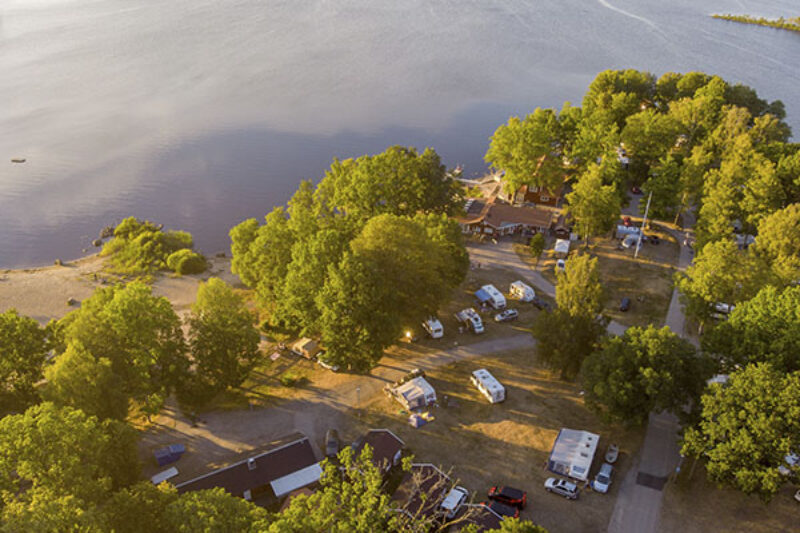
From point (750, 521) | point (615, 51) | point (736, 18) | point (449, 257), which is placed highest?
point (736, 18)

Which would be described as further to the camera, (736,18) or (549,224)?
(736,18)

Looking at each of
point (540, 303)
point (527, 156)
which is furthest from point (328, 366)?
point (527, 156)

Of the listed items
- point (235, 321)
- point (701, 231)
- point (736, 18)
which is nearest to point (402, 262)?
point (235, 321)

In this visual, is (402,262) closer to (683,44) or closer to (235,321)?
(235,321)

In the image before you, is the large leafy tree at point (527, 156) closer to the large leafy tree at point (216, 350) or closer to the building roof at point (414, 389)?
the building roof at point (414, 389)

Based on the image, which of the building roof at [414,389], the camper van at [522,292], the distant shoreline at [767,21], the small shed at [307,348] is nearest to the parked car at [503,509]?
the building roof at [414,389]
